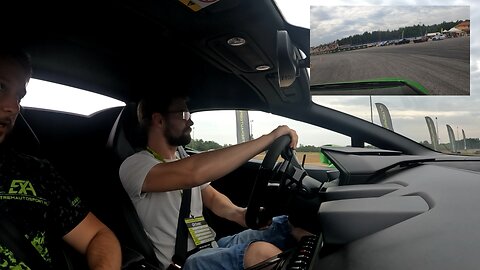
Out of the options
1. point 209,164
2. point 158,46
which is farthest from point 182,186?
point 158,46

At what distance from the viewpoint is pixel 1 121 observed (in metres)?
1.12

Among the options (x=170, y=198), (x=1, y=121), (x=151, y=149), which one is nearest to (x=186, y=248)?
(x=170, y=198)

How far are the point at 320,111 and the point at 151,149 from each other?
3.05 ft

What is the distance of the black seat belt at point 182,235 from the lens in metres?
1.48

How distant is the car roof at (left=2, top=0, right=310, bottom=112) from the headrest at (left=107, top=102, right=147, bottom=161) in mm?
307

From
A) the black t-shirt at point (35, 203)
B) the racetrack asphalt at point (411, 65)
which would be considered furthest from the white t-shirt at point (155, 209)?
the racetrack asphalt at point (411, 65)

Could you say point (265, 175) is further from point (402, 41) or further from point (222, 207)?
point (402, 41)

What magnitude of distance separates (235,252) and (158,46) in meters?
0.94

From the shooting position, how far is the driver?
53.1 inches

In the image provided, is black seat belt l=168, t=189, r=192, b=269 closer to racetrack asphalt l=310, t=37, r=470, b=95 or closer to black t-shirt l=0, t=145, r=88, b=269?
black t-shirt l=0, t=145, r=88, b=269

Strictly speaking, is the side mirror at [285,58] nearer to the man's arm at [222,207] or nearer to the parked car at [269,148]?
the parked car at [269,148]

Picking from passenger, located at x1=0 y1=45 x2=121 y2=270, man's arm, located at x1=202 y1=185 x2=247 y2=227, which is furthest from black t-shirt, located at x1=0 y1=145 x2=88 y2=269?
man's arm, located at x1=202 y1=185 x2=247 y2=227

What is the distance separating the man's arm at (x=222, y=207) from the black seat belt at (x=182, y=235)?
29 centimetres

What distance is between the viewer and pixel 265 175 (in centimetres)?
131
